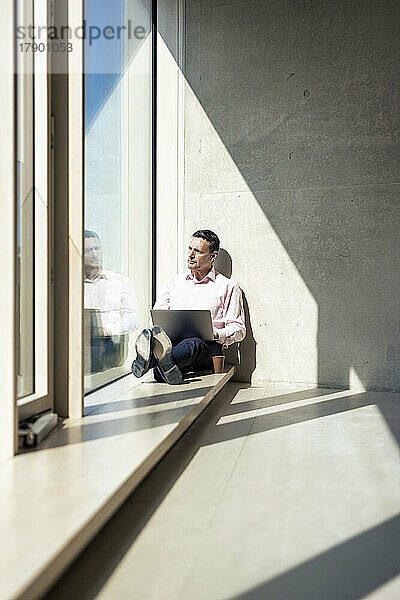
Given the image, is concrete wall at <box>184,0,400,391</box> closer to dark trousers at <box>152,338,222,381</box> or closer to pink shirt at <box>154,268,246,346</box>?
pink shirt at <box>154,268,246,346</box>

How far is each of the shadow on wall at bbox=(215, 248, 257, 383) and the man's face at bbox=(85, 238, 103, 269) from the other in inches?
59.3

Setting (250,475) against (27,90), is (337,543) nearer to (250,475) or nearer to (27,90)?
(250,475)

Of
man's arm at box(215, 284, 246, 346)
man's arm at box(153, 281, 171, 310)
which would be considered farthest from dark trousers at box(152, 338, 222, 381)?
man's arm at box(153, 281, 171, 310)

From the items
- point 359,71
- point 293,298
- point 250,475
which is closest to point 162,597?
point 250,475

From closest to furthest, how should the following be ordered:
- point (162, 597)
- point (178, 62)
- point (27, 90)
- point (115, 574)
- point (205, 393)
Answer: point (162, 597) < point (115, 574) < point (27, 90) < point (205, 393) < point (178, 62)

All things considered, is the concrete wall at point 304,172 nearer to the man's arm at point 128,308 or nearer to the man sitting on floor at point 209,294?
the man sitting on floor at point 209,294

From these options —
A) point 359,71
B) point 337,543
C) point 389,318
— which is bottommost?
point 337,543

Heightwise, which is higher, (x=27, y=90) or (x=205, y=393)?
(x=27, y=90)

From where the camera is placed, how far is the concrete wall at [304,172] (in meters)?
4.23

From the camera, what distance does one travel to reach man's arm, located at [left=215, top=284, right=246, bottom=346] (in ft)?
13.5

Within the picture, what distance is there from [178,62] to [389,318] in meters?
2.58

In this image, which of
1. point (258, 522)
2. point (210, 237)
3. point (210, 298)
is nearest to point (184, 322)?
point (210, 298)

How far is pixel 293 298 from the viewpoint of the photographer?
4418 mm

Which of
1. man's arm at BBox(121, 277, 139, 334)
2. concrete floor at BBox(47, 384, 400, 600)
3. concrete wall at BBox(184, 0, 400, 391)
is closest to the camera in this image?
concrete floor at BBox(47, 384, 400, 600)
